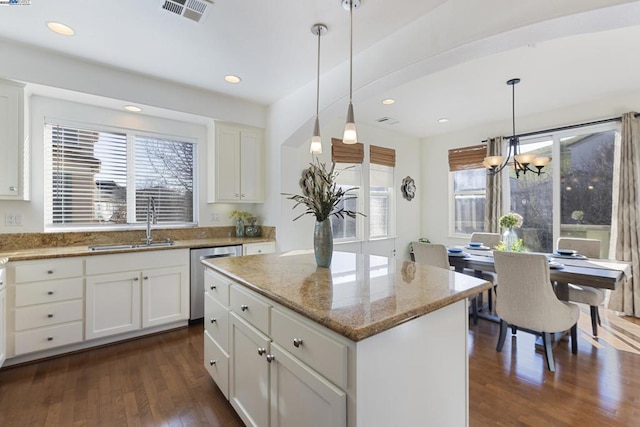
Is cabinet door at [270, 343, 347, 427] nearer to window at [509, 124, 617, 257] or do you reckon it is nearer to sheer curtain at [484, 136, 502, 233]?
sheer curtain at [484, 136, 502, 233]

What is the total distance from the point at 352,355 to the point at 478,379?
1.83 metres

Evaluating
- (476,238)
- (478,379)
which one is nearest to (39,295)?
(478,379)

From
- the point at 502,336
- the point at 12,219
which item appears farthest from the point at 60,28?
the point at 502,336

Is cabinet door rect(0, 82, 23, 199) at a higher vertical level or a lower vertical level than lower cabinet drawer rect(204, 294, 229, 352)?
higher

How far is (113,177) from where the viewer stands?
3369mm

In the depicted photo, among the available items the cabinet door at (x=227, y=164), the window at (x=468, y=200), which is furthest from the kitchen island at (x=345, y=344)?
the window at (x=468, y=200)

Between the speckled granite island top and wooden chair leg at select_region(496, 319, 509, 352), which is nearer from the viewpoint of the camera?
the speckled granite island top

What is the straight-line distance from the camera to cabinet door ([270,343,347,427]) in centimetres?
102

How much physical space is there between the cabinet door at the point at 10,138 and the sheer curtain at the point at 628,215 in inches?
252

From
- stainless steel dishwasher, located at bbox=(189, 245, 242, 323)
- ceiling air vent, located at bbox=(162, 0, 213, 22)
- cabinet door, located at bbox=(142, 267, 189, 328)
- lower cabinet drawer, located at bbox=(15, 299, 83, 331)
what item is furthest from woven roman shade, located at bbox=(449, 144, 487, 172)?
lower cabinet drawer, located at bbox=(15, 299, 83, 331)

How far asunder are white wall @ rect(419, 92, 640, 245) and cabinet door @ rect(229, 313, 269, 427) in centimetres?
462

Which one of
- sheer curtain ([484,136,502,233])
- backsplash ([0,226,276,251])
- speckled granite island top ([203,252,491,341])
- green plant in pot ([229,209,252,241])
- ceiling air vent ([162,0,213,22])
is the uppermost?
ceiling air vent ([162,0,213,22])

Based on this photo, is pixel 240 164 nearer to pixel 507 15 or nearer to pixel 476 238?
pixel 507 15

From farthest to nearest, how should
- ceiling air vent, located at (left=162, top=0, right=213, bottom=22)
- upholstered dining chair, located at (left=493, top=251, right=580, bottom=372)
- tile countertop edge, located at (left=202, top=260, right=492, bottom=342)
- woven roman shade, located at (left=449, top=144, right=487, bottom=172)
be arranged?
woven roman shade, located at (left=449, top=144, right=487, bottom=172)
upholstered dining chair, located at (left=493, top=251, right=580, bottom=372)
ceiling air vent, located at (left=162, top=0, right=213, bottom=22)
tile countertop edge, located at (left=202, top=260, right=492, bottom=342)
